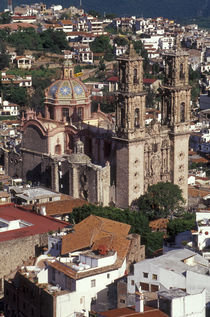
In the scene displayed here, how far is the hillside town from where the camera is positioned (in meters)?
33.0

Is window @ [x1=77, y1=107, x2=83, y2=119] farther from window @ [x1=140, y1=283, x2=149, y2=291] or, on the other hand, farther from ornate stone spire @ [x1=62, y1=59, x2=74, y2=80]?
window @ [x1=140, y1=283, x2=149, y2=291]

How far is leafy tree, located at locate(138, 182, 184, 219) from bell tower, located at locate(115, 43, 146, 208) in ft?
3.53

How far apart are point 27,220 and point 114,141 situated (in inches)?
426

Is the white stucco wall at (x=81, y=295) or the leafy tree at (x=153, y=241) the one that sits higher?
the white stucco wall at (x=81, y=295)

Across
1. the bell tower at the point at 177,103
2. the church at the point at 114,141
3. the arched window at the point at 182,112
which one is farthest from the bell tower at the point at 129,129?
the arched window at the point at 182,112

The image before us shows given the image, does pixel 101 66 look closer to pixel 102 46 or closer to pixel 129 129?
pixel 102 46

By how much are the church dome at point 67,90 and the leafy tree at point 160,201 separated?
926 cm

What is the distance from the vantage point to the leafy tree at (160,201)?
5053 cm

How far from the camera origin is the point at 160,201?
5056 centimetres

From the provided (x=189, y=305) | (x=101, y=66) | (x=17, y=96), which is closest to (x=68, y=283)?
(x=189, y=305)

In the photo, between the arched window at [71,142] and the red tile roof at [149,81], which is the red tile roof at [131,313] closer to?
the arched window at [71,142]

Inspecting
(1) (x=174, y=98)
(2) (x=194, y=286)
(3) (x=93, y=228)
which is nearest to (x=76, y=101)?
(1) (x=174, y=98)

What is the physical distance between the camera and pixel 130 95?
5038cm

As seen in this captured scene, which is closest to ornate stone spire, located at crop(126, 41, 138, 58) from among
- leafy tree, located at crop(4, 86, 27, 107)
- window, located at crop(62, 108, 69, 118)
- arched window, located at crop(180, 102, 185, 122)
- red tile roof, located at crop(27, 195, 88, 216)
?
arched window, located at crop(180, 102, 185, 122)
